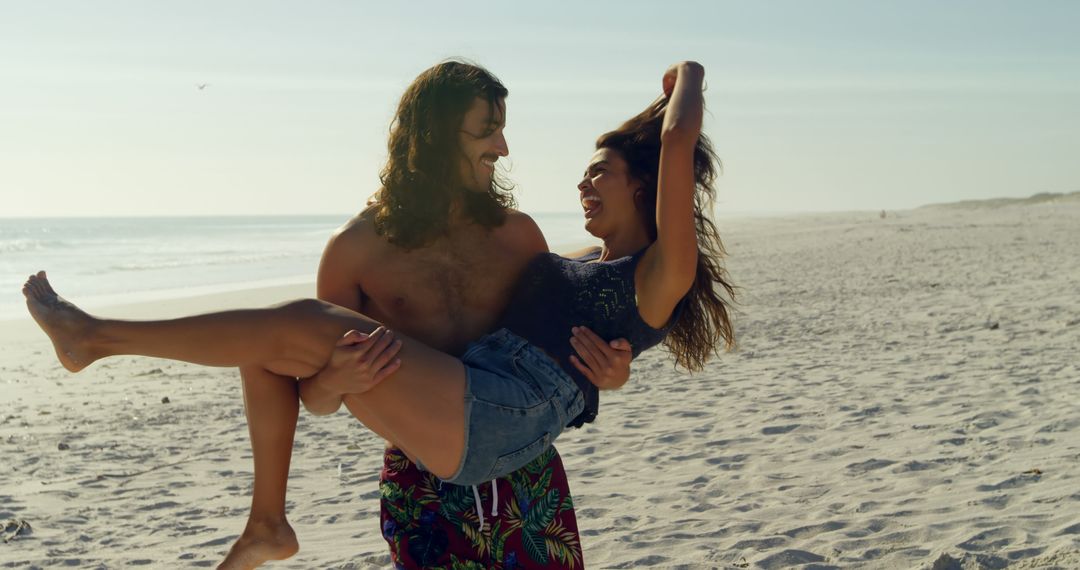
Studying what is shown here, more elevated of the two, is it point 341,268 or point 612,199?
point 612,199

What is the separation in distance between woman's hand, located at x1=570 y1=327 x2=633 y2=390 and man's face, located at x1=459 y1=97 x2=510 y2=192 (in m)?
0.59

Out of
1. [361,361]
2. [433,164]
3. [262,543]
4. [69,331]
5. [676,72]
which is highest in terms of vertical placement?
[676,72]

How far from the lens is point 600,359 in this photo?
10.1ft

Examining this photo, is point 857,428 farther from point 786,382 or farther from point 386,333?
point 386,333

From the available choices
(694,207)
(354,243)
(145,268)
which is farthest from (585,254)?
(145,268)

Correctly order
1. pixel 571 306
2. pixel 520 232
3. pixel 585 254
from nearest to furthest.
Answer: pixel 571 306
pixel 520 232
pixel 585 254

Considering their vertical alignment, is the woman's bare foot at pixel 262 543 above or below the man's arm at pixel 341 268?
below

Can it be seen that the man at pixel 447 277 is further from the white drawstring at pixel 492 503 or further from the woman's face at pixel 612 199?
the woman's face at pixel 612 199

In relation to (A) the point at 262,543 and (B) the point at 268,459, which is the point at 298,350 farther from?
(A) the point at 262,543

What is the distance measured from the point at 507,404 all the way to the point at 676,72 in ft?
3.92

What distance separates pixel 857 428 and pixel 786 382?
171 centimetres

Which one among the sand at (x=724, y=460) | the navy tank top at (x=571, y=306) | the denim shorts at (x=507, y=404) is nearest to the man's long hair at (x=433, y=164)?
the navy tank top at (x=571, y=306)

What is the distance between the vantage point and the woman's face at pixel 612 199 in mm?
3572

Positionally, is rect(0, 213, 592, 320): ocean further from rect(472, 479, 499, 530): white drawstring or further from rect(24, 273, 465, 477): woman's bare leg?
rect(472, 479, 499, 530): white drawstring
